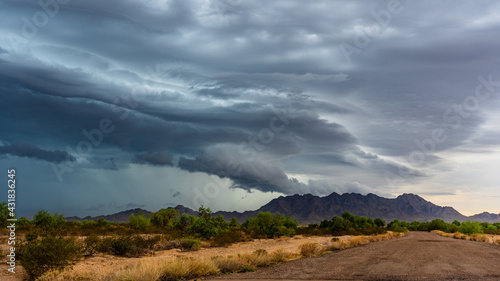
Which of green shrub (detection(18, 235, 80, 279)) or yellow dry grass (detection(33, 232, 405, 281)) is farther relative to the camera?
green shrub (detection(18, 235, 80, 279))

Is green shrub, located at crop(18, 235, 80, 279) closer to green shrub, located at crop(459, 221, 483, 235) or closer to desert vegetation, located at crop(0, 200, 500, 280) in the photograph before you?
desert vegetation, located at crop(0, 200, 500, 280)

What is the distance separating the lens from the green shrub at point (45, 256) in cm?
1761

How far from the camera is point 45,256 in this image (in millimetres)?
17844

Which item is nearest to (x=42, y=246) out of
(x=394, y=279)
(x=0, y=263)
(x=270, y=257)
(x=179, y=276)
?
(x=0, y=263)

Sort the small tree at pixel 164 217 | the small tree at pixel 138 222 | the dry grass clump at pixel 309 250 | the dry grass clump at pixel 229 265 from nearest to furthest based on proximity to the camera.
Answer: the dry grass clump at pixel 229 265, the dry grass clump at pixel 309 250, the small tree at pixel 138 222, the small tree at pixel 164 217

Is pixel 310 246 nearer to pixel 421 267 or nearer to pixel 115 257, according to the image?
pixel 421 267

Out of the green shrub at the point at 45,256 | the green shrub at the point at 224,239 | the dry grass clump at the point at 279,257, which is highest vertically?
the green shrub at the point at 45,256

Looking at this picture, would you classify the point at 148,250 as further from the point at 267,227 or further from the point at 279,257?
the point at 267,227

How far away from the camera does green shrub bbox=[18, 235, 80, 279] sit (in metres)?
17.6

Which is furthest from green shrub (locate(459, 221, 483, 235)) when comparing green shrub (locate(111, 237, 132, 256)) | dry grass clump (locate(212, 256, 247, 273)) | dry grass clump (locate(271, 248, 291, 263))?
dry grass clump (locate(212, 256, 247, 273))

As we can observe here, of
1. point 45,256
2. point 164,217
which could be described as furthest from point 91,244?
point 164,217

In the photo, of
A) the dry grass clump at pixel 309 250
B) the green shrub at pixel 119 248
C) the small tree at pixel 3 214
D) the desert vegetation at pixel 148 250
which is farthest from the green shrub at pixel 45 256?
the small tree at pixel 3 214

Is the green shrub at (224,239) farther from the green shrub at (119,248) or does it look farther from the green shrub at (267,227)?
the green shrub at (119,248)

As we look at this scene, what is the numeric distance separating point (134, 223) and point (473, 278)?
186ft
